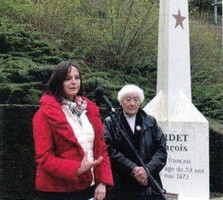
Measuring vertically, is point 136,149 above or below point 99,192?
above

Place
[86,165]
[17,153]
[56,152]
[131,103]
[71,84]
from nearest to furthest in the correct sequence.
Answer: [86,165], [56,152], [71,84], [131,103], [17,153]

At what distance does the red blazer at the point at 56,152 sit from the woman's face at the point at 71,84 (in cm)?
12

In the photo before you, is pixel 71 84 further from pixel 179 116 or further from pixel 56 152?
pixel 179 116

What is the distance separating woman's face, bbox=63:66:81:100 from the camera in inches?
137

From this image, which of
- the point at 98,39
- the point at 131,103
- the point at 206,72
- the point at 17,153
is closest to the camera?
the point at 131,103

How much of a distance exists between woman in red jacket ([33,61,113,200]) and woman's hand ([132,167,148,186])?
59cm

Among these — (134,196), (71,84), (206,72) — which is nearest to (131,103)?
(134,196)

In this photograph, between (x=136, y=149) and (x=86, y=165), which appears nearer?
(x=86, y=165)

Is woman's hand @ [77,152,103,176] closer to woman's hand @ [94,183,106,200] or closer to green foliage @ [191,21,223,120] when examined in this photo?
woman's hand @ [94,183,106,200]

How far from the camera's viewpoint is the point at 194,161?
6.72 m

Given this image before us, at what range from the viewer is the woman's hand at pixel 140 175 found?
Result: 4066 mm

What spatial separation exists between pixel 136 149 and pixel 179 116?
112 inches

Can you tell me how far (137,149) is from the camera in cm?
422

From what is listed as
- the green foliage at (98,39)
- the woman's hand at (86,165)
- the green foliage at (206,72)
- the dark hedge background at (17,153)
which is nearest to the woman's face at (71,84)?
the woman's hand at (86,165)
